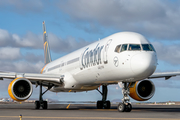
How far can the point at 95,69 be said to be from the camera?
17266 mm

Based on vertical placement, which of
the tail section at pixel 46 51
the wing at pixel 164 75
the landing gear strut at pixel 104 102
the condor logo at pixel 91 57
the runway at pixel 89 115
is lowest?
the runway at pixel 89 115

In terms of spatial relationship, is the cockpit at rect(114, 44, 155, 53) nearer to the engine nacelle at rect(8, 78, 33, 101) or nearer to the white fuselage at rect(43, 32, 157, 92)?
the white fuselage at rect(43, 32, 157, 92)

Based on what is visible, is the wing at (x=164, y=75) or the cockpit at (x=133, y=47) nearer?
the cockpit at (x=133, y=47)

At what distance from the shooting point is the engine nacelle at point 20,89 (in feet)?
62.3

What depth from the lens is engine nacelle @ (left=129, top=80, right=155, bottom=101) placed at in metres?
19.2

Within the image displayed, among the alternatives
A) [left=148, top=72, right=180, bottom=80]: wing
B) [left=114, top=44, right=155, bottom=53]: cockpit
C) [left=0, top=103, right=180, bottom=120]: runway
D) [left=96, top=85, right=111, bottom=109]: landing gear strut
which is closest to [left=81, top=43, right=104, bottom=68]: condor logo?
[left=114, top=44, right=155, bottom=53]: cockpit

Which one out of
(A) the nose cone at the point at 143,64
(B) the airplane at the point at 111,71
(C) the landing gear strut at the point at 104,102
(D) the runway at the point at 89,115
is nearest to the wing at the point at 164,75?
(B) the airplane at the point at 111,71

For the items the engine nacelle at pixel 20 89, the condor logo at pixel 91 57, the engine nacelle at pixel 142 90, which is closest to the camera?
the condor logo at pixel 91 57

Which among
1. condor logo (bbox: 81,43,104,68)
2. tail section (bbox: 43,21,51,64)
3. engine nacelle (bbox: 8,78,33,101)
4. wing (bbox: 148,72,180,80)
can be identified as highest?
tail section (bbox: 43,21,51,64)

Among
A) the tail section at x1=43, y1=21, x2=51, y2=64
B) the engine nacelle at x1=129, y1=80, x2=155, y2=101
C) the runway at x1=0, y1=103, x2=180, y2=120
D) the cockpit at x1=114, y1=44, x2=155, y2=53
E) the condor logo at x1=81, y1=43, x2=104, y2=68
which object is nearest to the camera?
the runway at x1=0, y1=103, x2=180, y2=120

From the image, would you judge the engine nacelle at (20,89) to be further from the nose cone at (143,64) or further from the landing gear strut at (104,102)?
the nose cone at (143,64)

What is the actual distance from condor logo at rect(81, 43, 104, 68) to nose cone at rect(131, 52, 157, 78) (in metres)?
3.41

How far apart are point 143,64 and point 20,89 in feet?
33.4

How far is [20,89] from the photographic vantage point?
19484mm
